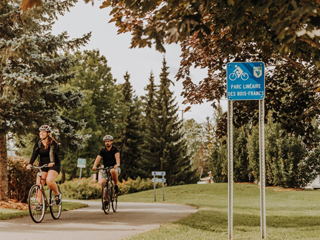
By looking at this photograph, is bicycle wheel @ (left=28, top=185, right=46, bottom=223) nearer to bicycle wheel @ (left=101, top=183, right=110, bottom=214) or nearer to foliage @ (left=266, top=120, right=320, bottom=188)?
bicycle wheel @ (left=101, top=183, right=110, bottom=214)

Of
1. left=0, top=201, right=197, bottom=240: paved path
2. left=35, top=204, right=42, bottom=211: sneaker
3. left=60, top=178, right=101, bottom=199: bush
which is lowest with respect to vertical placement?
left=60, top=178, right=101, bottom=199: bush

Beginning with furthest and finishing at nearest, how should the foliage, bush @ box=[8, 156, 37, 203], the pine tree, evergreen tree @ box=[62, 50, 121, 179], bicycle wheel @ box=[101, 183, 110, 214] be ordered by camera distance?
the pine tree
evergreen tree @ box=[62, 50, 121, 179]
the foliage
bush @ box=[8, 156, 37, 203]
bicycle wheel @ box=[101, 183, 110, 214]

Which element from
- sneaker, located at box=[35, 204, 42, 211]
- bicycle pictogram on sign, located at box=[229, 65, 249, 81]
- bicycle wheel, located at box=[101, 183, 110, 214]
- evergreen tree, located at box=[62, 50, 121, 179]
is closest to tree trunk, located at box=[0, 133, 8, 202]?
bicycle wheel, located at box=[101, 183, 110, 214]

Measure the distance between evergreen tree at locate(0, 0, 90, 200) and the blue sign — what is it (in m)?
7.18

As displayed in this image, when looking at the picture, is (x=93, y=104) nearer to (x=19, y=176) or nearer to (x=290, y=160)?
(x=290, y=160)

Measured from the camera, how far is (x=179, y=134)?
5112 cm

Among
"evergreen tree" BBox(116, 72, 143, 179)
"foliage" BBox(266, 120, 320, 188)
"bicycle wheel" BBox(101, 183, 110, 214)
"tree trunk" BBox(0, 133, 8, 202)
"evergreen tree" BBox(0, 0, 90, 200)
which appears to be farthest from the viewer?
"evergreen tree" BBox(116, 72, 143, 179)

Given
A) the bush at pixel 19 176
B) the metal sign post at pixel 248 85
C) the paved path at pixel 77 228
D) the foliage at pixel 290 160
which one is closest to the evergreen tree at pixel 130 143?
the foliage at pixel 290 160

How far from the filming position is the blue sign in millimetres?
7207

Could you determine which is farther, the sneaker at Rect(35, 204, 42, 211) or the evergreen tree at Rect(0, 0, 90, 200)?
the evergreen tree at Rect(0, 0, 90, 200)

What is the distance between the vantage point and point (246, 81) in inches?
286

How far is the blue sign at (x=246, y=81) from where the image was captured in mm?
7207

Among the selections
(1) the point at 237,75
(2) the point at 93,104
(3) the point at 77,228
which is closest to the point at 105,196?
(3) the point at 77,228

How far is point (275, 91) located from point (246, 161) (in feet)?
86.7
